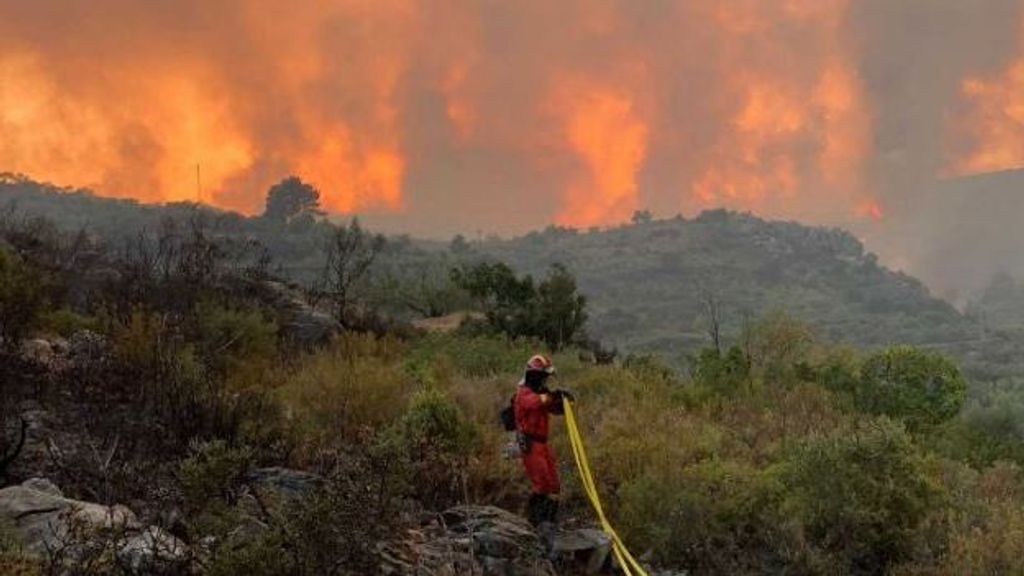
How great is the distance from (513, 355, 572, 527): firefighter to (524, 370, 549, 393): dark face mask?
123 mm

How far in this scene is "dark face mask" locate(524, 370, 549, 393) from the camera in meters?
9.34

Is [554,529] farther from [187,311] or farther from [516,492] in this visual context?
[187,311]

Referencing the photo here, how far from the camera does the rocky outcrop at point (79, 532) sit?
17.6 feet

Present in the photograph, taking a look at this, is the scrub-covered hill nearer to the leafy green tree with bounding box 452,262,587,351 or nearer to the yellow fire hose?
the leafy green tree with bounding box 452,262,587,351

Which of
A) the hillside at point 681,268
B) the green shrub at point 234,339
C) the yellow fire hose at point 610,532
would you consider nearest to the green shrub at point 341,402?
the green shrub at point 234,339

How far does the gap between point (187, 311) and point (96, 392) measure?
25.7 feet

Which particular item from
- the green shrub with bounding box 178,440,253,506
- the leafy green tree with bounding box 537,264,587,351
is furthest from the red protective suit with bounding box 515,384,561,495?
the leafy green tree with bounding box 537,264,587,351

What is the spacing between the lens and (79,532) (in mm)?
5984

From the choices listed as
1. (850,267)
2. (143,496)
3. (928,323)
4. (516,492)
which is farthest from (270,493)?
(850,267)

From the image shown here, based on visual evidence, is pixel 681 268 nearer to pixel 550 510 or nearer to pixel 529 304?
pixel 529 304

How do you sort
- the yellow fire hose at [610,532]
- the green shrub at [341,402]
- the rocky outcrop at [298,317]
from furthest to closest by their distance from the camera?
the rocky outcrop at [298,317] < the green shrub at [341,402] < the yellow fire hose at [610,532]

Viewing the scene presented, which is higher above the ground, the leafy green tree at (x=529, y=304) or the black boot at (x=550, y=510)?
the leafy green tree at (x=529, y=304)

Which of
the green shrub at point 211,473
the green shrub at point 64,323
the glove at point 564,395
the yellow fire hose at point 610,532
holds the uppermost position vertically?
the green shrub at point 64,323

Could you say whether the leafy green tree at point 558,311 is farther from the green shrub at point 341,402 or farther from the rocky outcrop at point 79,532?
the rocky outcrop at point 79,532
